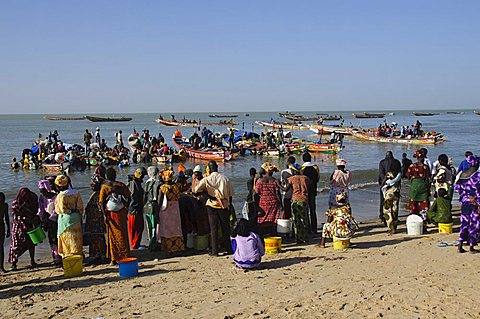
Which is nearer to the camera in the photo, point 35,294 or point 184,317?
point 184,317

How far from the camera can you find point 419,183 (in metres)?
9.79

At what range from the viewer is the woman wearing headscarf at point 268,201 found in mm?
8617

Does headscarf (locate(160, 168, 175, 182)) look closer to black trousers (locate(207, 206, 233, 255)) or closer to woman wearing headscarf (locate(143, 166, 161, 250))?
woman wearing headscarf (locate(143, 166, 161, 250))

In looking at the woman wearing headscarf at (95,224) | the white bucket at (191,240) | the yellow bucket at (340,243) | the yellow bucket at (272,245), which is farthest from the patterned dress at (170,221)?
the yellow bucket at (340,243)

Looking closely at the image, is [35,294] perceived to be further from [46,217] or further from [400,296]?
[400,296]

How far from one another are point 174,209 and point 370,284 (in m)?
3.49

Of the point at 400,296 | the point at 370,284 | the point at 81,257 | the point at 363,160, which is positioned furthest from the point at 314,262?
the point at 363,160

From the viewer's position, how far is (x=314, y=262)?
24.3 ft

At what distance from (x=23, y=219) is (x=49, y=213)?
41 centimetres

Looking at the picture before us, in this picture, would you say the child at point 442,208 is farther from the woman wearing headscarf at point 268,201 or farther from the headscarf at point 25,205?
the headscarf at point 25,205

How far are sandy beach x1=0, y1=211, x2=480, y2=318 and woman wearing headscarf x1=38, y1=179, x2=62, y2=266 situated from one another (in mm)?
413

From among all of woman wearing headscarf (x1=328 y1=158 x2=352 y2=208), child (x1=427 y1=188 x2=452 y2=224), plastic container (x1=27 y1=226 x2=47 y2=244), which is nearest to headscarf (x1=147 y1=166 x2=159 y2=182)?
plastic container (x1=27 y1=226 x2=47 y2=244)

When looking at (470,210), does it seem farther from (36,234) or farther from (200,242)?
(36,234)

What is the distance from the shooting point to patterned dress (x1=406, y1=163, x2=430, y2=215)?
9703 millimetres
